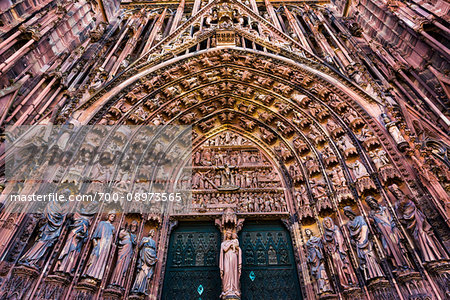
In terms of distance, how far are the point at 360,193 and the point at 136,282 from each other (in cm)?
458

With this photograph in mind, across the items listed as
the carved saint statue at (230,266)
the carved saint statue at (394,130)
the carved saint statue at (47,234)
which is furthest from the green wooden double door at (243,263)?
the carved saint statue at (394,130)

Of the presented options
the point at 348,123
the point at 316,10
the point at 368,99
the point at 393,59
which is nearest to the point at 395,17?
the point at 393,59

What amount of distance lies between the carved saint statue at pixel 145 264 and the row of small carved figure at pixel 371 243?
10.1ft

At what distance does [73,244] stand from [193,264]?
2.45 metres

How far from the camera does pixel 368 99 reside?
21.1ft

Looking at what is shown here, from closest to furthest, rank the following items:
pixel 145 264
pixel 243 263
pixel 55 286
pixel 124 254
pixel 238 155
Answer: pixel 55 286, pixel 124 254, pixel 145 264, pixel 243 263, pixel 238 155

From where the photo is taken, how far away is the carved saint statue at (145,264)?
4.61 m

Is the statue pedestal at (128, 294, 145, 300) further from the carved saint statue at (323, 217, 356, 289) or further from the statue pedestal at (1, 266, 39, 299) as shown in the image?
the carved saint statue at (323, 217, 356, 289)

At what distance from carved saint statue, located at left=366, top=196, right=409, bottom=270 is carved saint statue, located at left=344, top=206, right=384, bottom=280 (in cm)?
21

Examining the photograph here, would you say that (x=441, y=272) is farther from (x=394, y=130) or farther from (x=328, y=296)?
(x=394, y=130)

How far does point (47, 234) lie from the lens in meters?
4.28

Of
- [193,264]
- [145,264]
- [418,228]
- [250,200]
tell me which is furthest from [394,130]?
[145,264]

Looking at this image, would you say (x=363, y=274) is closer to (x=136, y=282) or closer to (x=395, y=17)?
(x=136, y=282)

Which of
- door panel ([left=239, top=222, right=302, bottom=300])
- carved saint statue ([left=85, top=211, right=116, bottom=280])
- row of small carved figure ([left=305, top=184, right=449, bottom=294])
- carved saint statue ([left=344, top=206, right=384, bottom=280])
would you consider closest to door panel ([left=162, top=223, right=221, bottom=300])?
door panel ([left=239, top=222, right=302, bottom=300])
